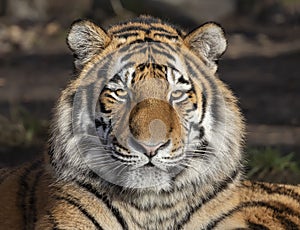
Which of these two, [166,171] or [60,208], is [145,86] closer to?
[166,171]

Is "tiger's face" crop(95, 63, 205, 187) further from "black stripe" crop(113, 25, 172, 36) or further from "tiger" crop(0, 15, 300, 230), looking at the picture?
"black stripe" crop(113, 25, 172, 36)

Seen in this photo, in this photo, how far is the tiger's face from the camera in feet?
10.9

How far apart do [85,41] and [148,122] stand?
1.71 feet

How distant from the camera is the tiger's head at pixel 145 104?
11.4 feet

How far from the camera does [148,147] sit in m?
3.28

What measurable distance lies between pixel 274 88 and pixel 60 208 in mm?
5794

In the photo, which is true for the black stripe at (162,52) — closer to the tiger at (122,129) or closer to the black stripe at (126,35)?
the tiger at (122,129)

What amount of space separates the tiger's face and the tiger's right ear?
0.17 m

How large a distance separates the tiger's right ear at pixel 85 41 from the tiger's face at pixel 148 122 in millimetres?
167

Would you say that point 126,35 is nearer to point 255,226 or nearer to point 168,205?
point 168,205

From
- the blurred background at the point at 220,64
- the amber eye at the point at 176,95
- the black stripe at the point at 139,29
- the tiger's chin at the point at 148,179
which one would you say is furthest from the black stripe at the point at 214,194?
the blurred background at the point at 220,64

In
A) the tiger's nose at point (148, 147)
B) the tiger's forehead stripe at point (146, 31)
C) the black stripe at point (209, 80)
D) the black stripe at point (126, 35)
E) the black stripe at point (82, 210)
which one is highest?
the tiger's forehead stripe at point (146, 31)

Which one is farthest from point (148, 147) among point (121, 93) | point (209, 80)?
point (209, 80)

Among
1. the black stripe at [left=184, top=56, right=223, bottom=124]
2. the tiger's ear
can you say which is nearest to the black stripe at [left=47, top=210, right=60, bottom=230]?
the black stripe at [left=184, top=56, right=223, bottom=124]
